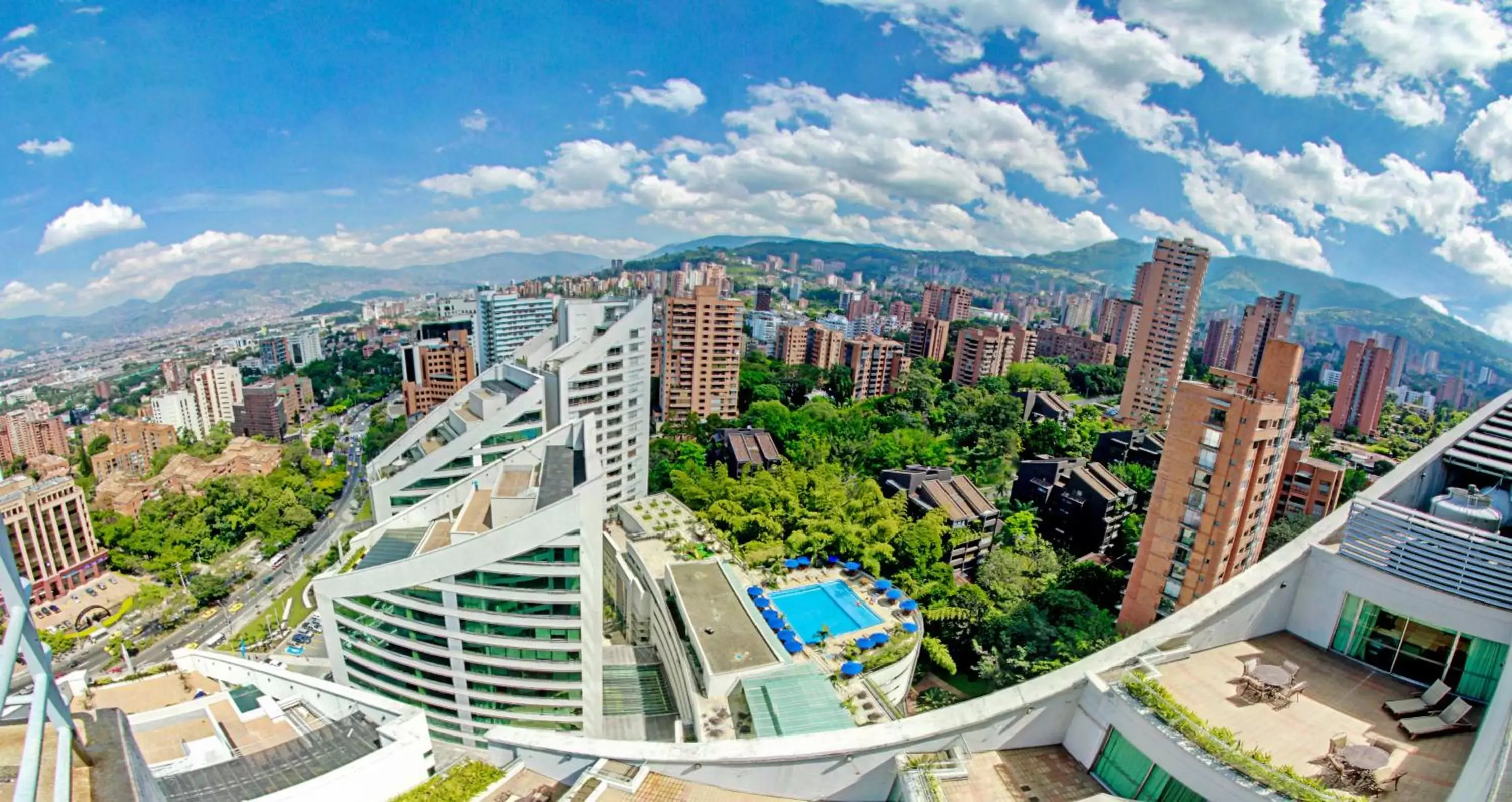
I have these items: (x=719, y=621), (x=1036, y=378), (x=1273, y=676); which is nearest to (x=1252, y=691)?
(x=1273, y=676)

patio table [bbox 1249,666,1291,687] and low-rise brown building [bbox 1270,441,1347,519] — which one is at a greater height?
patio table [bbox 1249,666,1291,687]

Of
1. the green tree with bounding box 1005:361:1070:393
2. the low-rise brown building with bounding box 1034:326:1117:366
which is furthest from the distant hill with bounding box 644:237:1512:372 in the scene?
the green tree with bounding box 1005:361:1070:393

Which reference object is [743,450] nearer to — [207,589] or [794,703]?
[794,703]

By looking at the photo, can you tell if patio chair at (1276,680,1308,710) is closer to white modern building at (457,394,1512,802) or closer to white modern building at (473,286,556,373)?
white modern building at (457,394,1512,802)

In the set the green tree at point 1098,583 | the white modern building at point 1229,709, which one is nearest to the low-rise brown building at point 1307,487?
the green tree at point 1098,583

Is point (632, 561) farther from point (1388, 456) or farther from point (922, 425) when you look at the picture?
point (1388, 456)

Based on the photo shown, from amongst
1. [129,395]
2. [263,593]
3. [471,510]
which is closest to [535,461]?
[471,510]

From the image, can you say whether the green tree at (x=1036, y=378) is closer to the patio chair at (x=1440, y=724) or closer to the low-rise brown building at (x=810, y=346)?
the low-rise brown building at (x=810, y=346)
